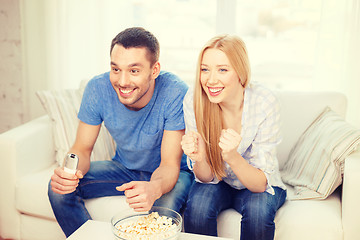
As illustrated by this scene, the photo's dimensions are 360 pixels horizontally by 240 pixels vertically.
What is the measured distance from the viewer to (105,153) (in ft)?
7.00

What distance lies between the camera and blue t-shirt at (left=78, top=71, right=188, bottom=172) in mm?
1795

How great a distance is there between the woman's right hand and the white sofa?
0.30 metres

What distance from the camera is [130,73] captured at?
1.69 m

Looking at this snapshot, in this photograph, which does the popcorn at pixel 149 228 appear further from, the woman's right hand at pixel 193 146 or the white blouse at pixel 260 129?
the white blouse at pixel 260 129

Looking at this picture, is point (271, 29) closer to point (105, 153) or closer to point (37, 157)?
point (105, 153)

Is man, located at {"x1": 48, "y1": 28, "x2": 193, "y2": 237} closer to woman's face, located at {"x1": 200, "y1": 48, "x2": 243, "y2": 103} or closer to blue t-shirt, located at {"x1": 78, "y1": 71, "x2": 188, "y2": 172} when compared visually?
blue t-shirt, located at {"x1": 78, "y1": 71, "x2": 188, "y2": 172}

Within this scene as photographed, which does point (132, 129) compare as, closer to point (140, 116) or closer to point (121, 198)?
point (140, 116)

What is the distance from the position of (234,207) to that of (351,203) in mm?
463

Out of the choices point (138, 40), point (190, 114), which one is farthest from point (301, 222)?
point (138, 40)

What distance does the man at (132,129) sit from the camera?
1.65m

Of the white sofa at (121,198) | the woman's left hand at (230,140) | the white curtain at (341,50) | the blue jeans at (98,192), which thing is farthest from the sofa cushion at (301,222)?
the white curtain at (341,50)

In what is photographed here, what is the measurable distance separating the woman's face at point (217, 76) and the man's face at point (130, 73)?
26 cm

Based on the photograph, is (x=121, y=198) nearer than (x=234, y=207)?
No

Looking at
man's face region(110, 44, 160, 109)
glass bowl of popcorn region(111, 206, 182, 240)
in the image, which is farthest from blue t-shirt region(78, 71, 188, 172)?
glass bowl of popcorn region(111, 206, 182, 240)
